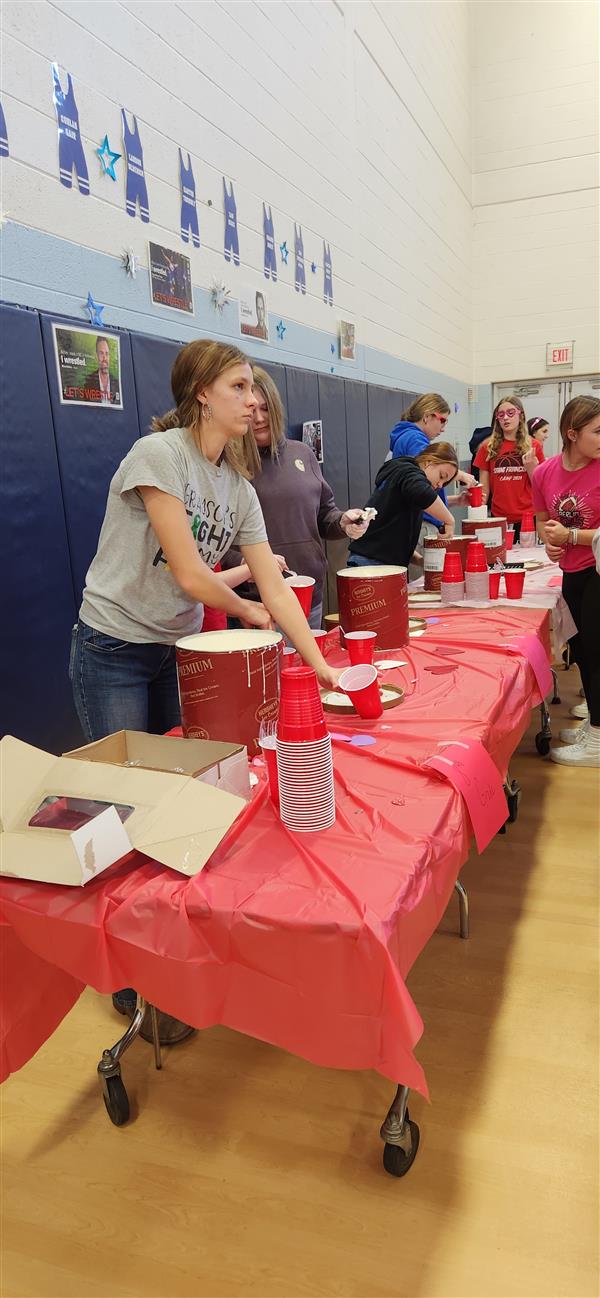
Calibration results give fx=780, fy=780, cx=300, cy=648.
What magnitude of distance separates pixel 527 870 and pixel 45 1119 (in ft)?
5.30

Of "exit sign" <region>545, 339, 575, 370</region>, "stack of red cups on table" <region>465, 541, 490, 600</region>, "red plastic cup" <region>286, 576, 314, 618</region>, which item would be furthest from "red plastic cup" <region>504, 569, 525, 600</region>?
"exit sign" <region>545, 339, 575, 370</region>

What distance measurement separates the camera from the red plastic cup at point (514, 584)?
298 centimetres

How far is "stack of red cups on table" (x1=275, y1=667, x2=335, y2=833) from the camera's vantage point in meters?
1.14

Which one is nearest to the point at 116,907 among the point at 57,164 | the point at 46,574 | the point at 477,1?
the point at 46,574

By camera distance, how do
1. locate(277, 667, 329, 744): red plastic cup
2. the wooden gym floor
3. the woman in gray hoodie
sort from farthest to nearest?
the woman in gray hoodie → the wooden gym floor → locate(277, 667, 329, 744): red plastic cup

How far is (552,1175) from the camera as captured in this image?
1.41 metres

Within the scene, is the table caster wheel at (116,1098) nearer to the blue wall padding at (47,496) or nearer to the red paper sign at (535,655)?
the blue wall padding at (47,496)

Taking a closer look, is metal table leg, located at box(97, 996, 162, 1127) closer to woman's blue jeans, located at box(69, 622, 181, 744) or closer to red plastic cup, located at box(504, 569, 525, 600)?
woman's blue jeans, located at box(69, 622, 181, 744)

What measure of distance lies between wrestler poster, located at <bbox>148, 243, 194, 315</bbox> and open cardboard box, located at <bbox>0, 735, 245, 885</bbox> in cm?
212

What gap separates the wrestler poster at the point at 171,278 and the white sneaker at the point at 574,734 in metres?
2.45

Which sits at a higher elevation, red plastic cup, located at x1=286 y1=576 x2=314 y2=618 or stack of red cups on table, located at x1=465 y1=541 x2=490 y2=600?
red plastic cup, located at x1=286 y1=576 x2=314 y2=618

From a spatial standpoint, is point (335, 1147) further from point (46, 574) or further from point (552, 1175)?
point (46, 574)

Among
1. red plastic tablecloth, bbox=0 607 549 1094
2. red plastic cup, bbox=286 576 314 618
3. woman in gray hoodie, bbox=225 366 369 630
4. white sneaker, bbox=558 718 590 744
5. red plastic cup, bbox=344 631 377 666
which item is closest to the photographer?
red plastic tablecloth, bbox=0 607 549 1094

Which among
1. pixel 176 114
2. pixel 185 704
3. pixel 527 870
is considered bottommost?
pixel 527 870
